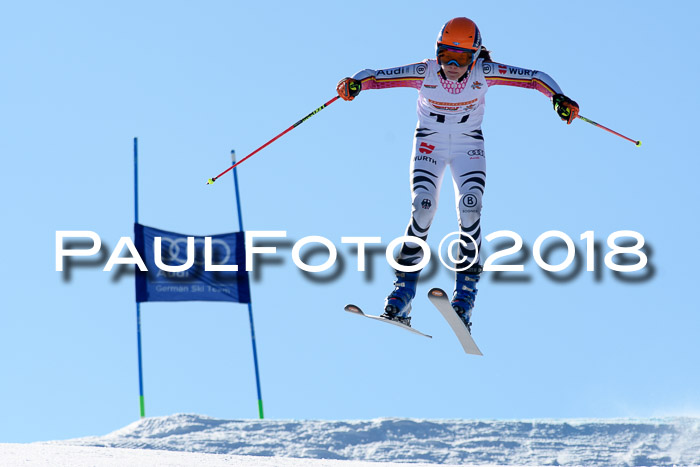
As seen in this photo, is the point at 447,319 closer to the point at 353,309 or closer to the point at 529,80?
the point at 353,309

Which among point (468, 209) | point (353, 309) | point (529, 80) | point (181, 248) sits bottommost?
point (353, 309)

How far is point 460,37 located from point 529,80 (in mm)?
899

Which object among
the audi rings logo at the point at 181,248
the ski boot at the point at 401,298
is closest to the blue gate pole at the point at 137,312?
the audi rings logo at the point at 181,248

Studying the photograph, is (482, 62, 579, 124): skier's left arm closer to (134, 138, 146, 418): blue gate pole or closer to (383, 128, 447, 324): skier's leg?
(383, 128, 447, 324): skier's leg

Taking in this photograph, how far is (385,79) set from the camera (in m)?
12.2

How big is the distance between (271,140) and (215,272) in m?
13.0

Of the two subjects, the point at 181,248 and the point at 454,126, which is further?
the point at 181,248

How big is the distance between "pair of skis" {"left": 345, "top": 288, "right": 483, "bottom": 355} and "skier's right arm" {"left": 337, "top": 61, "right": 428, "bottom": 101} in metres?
2.14

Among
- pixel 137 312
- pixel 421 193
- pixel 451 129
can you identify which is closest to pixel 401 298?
pixel 421 193

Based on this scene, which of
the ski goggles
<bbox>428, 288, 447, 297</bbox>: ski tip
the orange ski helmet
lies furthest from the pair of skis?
the orange ski helmet

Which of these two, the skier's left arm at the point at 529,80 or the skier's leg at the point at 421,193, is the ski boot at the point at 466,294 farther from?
the skier's left arm at the point at 529,80

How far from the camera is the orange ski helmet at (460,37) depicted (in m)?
11.8

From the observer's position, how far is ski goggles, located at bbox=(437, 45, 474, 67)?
1183cm

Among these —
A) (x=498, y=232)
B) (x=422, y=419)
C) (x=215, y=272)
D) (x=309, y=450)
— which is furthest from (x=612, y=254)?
(x=422, y=419)
